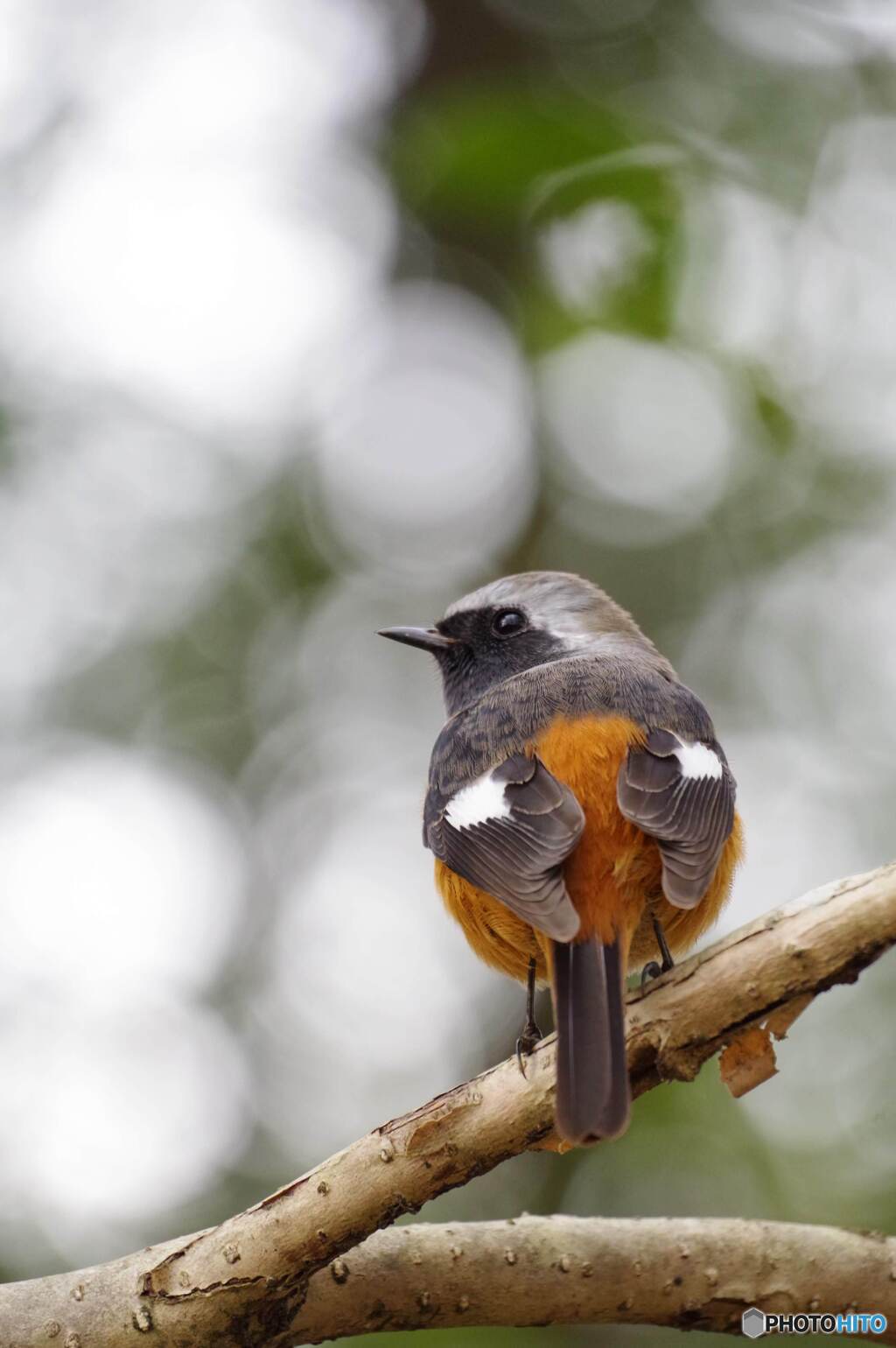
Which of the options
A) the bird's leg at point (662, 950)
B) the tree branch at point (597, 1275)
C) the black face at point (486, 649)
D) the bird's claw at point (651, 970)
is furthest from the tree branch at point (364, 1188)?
the black face at point (486, 649)

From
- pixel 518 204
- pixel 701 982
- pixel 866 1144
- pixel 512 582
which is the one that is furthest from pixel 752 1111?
pixel 518 204

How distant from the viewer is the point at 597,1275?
10.9ft

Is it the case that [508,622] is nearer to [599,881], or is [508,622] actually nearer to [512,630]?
[512,630]

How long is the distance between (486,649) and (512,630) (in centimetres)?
12

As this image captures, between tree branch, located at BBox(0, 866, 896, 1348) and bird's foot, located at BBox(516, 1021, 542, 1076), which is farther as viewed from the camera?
bird's foot, located at BBox(516, 1021, 542, 1076)

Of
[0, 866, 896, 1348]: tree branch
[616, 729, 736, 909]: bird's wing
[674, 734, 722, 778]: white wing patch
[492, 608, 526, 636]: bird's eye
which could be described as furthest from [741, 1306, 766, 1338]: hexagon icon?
[492, 608, 526, 636]: bird's eye

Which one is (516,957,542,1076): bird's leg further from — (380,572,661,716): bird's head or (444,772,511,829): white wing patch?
(380,572,661,716): bird's head

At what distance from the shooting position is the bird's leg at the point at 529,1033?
317 cm

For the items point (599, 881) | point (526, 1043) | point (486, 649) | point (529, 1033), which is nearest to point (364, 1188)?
point (526, 1043)

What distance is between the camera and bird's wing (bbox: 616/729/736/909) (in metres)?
3.38

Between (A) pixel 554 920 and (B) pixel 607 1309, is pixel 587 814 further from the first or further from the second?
(B) pixel 607 1309

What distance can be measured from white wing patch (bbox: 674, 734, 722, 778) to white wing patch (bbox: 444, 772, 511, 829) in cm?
48

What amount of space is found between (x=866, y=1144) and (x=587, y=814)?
3899mm

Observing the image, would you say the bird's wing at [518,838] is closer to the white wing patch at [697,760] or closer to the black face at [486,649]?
the white wing patch at [697,760]
